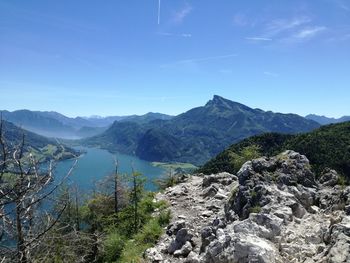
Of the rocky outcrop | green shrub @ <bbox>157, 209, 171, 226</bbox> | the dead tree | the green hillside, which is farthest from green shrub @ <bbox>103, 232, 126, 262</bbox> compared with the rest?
the green hillside

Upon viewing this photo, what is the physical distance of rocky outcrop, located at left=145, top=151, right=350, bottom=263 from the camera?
1544 centimetres

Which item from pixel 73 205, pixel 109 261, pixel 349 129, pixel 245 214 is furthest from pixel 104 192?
pixel 349 129

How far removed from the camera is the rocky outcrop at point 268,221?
15438mm

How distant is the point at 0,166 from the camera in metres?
8.07

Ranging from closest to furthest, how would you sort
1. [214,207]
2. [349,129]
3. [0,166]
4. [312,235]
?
[0,166], [312,235], [214,207], [349,129]

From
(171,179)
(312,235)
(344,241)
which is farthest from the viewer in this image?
(171,179)

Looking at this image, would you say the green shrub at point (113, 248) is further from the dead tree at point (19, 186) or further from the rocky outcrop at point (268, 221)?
the dead tree at point (19, 186)

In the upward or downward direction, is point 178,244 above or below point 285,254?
below

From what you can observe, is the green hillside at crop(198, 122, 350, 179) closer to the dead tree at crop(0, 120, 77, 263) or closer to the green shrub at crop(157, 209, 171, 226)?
the green shrub at crop(157, 209, 171, 226)

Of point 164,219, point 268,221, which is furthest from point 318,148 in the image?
point 268,221

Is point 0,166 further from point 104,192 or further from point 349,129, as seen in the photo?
point 349,129

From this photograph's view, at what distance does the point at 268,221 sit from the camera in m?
18.1

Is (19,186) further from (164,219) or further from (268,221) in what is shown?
(164,219)

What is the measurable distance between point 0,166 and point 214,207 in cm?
2356
